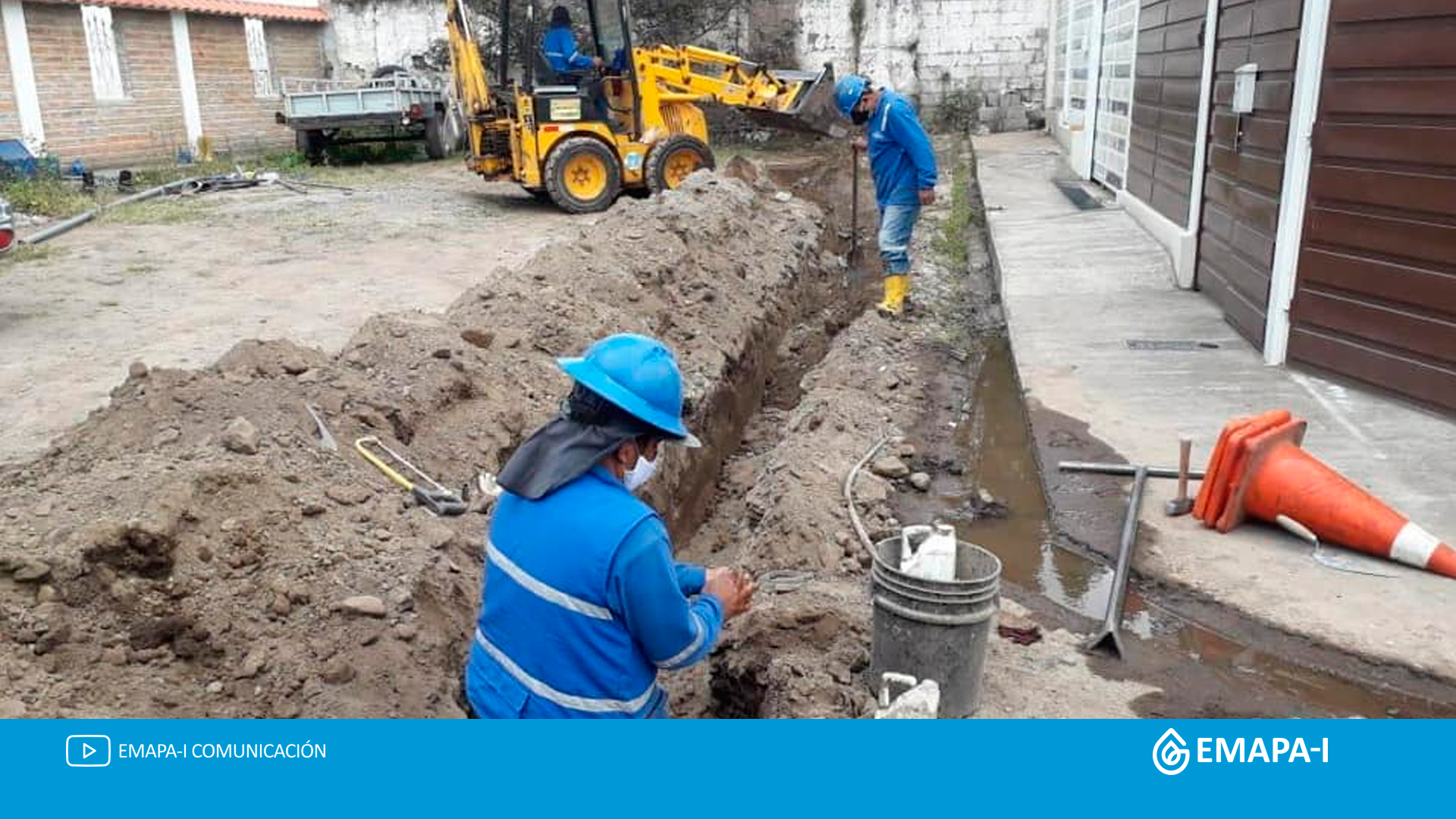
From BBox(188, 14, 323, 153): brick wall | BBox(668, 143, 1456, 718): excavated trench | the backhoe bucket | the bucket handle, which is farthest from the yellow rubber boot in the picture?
BBox(188, 14, 323, 153): brick wall

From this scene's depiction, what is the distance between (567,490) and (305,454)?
103 inches

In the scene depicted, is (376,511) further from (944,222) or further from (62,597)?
(944,222)

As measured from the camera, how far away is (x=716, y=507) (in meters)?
6.14

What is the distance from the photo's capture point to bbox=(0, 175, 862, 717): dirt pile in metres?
3.32

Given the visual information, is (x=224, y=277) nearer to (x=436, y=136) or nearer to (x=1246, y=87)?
(x=1246, y=87)

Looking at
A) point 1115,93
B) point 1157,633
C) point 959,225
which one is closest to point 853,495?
point 1157,633

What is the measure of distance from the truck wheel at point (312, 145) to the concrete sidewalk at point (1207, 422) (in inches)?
554

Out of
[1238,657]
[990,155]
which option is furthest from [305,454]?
[990,155]

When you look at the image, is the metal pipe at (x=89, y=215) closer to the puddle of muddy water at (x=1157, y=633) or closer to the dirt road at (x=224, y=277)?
the dirt road at (x=224, y=277)

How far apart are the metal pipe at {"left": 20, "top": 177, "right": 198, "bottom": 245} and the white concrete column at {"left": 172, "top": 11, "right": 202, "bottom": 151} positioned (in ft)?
10.8

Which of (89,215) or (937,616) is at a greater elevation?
(89,215)

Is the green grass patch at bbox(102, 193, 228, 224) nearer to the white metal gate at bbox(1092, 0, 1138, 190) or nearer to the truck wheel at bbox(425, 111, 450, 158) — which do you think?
the truck wheel at bbox(425, 111, 450, 158)

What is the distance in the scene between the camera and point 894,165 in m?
8.34

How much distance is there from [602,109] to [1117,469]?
10.2 metres
